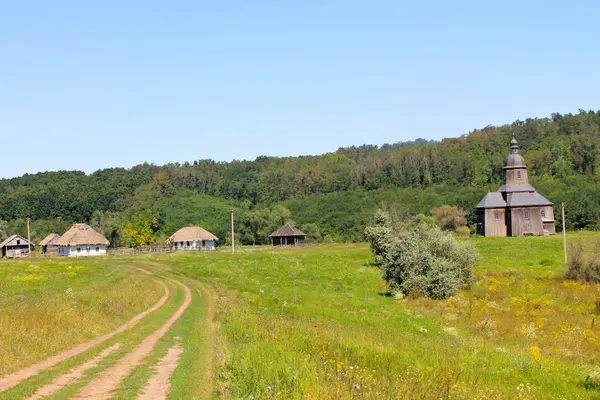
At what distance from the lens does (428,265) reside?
4309 cm

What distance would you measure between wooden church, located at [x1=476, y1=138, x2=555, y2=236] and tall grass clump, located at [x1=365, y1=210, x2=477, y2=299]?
51732 mm

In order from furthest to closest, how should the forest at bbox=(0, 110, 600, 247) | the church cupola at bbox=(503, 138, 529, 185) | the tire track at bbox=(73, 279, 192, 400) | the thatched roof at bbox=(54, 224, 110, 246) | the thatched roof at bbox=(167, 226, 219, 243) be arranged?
the forest at bbox=(0, 110, 600, 247)
the thatched roof at bbox=(167, 226, 219, 243)
the thatched roof at bbox=(54, 224, 110, 246)
the church cupola at bbox=(503, 138, 529, 185)
the tire track at bbox=(73, 279, 192, 400)

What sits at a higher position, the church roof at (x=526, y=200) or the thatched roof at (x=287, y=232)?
the church roof at (x=526, y=200)

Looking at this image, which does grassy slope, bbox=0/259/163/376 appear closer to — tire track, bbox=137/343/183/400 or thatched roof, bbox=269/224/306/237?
tire track, bbox=137/343/183/400

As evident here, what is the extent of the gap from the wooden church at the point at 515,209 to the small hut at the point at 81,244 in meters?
65.3

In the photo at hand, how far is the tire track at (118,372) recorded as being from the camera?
43.8 ft

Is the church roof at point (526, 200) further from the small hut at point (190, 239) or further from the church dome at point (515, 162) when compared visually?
the small hut at point (190, 239)

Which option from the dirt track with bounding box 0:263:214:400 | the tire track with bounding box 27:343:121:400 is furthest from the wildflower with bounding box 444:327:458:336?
the tire track with bounding box 27:343:121:400

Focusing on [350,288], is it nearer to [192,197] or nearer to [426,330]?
[426,330]

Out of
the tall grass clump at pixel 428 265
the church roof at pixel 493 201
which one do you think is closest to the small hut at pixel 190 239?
the church roof at pixel 493 201

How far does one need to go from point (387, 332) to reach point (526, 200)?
7657 centimetres

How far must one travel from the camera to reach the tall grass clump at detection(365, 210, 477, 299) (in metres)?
42.1

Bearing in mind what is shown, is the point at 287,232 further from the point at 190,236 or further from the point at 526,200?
the point at 526,200

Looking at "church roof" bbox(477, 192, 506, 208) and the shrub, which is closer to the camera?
"church roof" bbox(477, 192, 506, 208)
